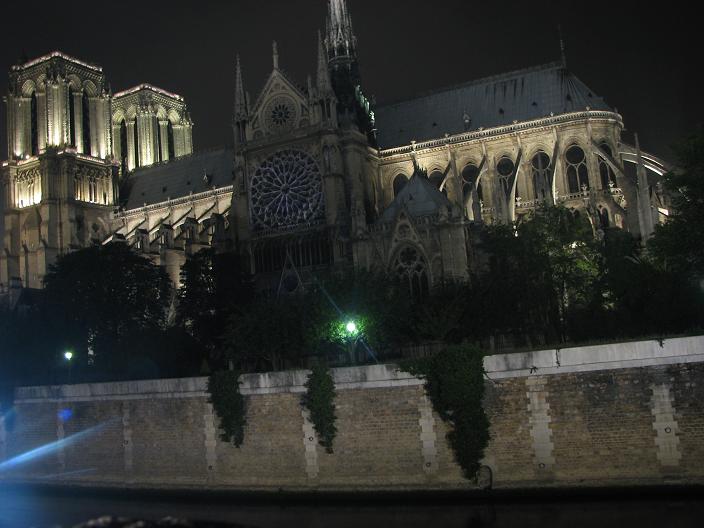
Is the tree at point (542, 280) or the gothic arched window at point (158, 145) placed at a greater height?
the gothic arched window at point (158, 145)

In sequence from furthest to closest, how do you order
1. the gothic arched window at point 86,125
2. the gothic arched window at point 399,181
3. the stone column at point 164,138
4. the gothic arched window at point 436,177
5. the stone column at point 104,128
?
1. the stone column at point 164,138
2. the stone column at point 104,128
3. the gothic arched window at point 86,125
4. the gothic arched window at point 399,181
5. the gothic arched window at point 436,177

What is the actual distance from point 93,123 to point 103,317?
35.2 metres

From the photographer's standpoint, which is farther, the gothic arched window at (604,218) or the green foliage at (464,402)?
the gothic arched window at (604,218)

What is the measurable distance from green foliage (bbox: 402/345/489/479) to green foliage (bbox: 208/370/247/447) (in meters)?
6.91

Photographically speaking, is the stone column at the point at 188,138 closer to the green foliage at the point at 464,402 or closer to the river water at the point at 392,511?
the river water at the point at 392,511

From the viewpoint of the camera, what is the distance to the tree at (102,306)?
4259 centimetres

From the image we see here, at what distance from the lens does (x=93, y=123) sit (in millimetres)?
73312

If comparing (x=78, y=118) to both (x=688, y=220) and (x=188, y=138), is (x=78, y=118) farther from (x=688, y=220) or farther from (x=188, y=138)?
(x=688, y=220)

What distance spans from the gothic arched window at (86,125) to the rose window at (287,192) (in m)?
24.1

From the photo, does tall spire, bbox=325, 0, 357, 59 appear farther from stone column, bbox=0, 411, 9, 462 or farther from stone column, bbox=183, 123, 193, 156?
stone column, bbox=0, 411, 9, 462

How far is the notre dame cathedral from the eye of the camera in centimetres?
4503

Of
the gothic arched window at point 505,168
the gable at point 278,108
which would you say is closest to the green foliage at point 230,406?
the gable at point 278,108

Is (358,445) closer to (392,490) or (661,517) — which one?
(392,490)

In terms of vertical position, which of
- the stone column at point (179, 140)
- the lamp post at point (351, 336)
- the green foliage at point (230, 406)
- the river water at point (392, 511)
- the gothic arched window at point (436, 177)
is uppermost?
the stone column at point (179, 140)
